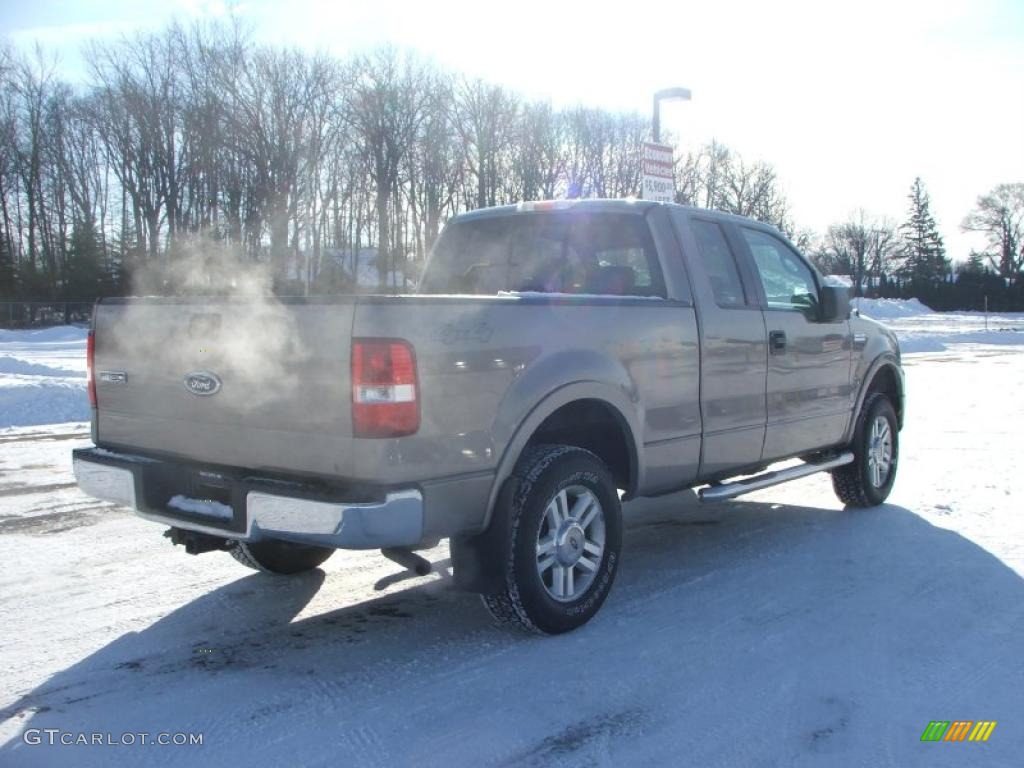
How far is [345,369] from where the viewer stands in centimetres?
351

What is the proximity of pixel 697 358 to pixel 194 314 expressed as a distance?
2546mm

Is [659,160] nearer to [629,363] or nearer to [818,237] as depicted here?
[629,363]

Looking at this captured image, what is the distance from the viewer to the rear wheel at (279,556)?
493 cm

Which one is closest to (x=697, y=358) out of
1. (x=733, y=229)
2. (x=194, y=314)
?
(x=733, y=229)

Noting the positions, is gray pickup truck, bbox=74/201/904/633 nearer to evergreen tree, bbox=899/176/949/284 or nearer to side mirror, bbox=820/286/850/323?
side mirror, bbox=820/286/850/323

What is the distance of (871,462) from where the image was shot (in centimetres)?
678

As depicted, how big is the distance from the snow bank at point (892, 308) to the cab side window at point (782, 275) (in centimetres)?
5400

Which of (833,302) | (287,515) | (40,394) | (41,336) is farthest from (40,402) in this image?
(41,336)

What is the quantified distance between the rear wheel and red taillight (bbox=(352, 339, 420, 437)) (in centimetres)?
163

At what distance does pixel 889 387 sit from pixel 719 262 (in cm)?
253

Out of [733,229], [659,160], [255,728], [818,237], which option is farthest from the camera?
[818,237]

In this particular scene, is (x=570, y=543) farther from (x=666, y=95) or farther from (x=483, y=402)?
(x=666, y=95)

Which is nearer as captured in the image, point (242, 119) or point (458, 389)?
point (458, 389)

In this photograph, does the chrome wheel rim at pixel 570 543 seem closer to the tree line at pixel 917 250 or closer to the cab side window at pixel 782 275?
the cab side window at pixel 782 275
